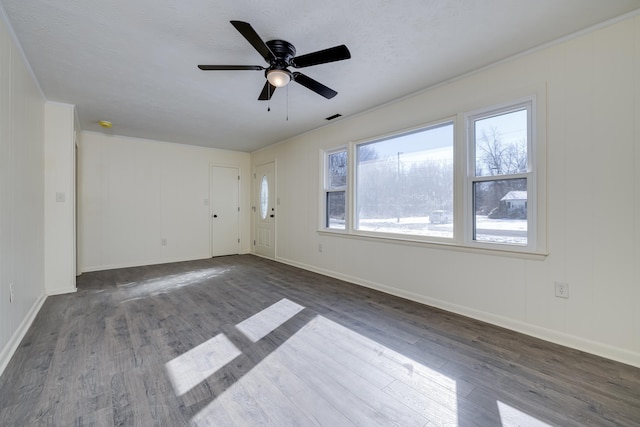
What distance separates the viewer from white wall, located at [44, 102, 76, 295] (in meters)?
3.52

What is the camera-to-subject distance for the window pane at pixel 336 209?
440cm

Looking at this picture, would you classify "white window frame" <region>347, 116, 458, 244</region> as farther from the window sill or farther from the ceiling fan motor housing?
the ceiling fan motor housing

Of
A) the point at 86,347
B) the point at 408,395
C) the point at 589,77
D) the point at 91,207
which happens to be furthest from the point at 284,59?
the point at 91,207

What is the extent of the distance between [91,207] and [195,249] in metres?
1.95

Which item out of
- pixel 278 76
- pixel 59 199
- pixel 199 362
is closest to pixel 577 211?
pixel 278 76

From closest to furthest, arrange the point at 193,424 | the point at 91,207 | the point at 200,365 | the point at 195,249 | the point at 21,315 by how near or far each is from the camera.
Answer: the point at 193,424 < the point at 200,365 < the point at 21,315 < the point at 91,207 < the point at 195,249

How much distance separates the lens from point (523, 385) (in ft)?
5.75

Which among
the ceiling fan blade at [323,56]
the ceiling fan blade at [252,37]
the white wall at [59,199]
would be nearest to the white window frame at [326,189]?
the ceiling fan blade at [323,56]

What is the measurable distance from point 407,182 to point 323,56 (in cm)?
199

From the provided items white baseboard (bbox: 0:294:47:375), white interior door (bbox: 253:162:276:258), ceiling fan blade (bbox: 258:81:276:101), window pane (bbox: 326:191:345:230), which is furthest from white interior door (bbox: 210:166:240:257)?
ceiling fan blade (bbox: 258:81:276:101)

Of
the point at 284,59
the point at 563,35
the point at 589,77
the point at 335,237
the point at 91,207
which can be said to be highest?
the point at 563,35

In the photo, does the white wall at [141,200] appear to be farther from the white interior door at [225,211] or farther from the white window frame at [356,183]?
the white window frame at [356,183]

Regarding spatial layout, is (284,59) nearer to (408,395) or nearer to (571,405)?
(408,395)

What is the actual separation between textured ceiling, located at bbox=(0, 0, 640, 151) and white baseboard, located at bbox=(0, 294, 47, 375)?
240 cm
